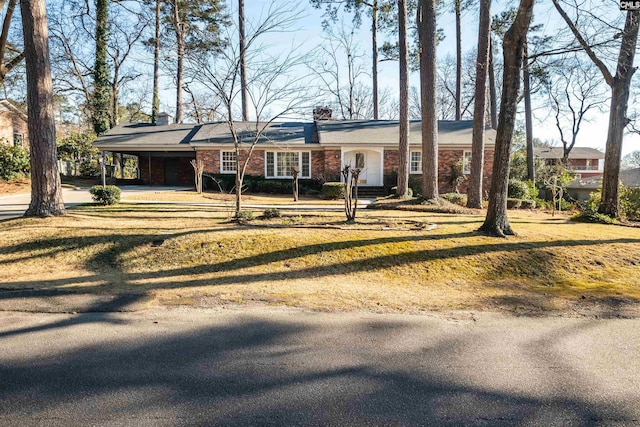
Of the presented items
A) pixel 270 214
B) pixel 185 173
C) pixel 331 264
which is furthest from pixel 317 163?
pixel 331 264

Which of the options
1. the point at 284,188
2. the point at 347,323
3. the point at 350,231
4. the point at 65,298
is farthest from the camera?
the point at 284,188

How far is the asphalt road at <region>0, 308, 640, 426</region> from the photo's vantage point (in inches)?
92.4

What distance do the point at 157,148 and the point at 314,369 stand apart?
22.0m

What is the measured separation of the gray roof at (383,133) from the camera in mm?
21000

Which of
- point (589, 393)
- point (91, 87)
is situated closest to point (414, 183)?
point (589, 393)

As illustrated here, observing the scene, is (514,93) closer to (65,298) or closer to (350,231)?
(350,231)

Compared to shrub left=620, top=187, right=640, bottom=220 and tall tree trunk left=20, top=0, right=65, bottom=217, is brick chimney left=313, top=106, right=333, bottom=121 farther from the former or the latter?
shrub left=620, top=187, right=640, bottom=220

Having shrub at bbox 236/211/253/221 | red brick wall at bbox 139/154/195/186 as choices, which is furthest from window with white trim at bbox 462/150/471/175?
red brick wall at bbox 139/154/195/186

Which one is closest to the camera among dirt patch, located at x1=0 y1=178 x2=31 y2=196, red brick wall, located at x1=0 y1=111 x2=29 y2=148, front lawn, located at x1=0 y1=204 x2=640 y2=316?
front lawn, located at x1=0 y1=204 x2=640 y2=316

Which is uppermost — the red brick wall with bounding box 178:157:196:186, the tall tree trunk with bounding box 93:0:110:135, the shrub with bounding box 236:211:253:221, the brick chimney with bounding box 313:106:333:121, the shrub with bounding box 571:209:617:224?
the tall tree trunk with bounding box 93:0:110:135

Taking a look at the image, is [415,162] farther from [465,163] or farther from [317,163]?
[317,163]

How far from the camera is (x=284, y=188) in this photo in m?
19.9

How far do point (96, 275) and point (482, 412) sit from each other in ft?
17.6

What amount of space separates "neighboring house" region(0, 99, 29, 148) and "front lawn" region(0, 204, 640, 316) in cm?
2430
